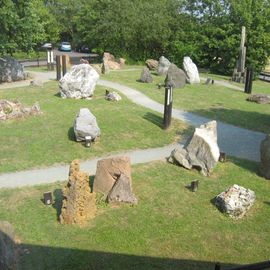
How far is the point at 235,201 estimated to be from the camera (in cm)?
1095

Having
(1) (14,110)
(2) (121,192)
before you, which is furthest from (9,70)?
(2) (121,192)

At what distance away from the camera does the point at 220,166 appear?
A: 14039 millimetres

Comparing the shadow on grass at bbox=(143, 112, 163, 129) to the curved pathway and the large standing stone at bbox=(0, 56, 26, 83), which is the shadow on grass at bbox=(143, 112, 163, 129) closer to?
the curved pathway

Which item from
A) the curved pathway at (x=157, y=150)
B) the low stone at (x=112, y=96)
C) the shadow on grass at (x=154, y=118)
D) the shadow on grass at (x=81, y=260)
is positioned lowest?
the shadow on grass at (x=81, y=260)

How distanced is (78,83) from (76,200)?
1150cm

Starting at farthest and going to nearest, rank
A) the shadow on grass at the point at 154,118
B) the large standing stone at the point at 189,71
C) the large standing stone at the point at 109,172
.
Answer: the large standing stone at the point at 189,71
the shadow on grass at the point at 154,118
the large standing stone at the point at 109,172

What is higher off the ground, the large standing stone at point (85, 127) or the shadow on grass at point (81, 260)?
the large standing stone at point (85, 127)

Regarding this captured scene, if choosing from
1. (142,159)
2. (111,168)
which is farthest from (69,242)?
(142,159)

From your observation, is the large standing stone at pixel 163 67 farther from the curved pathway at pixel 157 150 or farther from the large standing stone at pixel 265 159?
the large standing stone at pixel 265 159

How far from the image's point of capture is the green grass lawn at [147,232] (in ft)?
29.3

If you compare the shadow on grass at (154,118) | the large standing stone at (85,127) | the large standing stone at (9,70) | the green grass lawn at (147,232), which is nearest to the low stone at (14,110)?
the large standing stone at (85,127)

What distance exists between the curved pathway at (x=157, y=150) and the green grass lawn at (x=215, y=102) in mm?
787

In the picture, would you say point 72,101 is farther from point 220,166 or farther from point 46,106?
point 220,166

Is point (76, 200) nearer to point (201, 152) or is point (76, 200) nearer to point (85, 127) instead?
point (201, 152)
